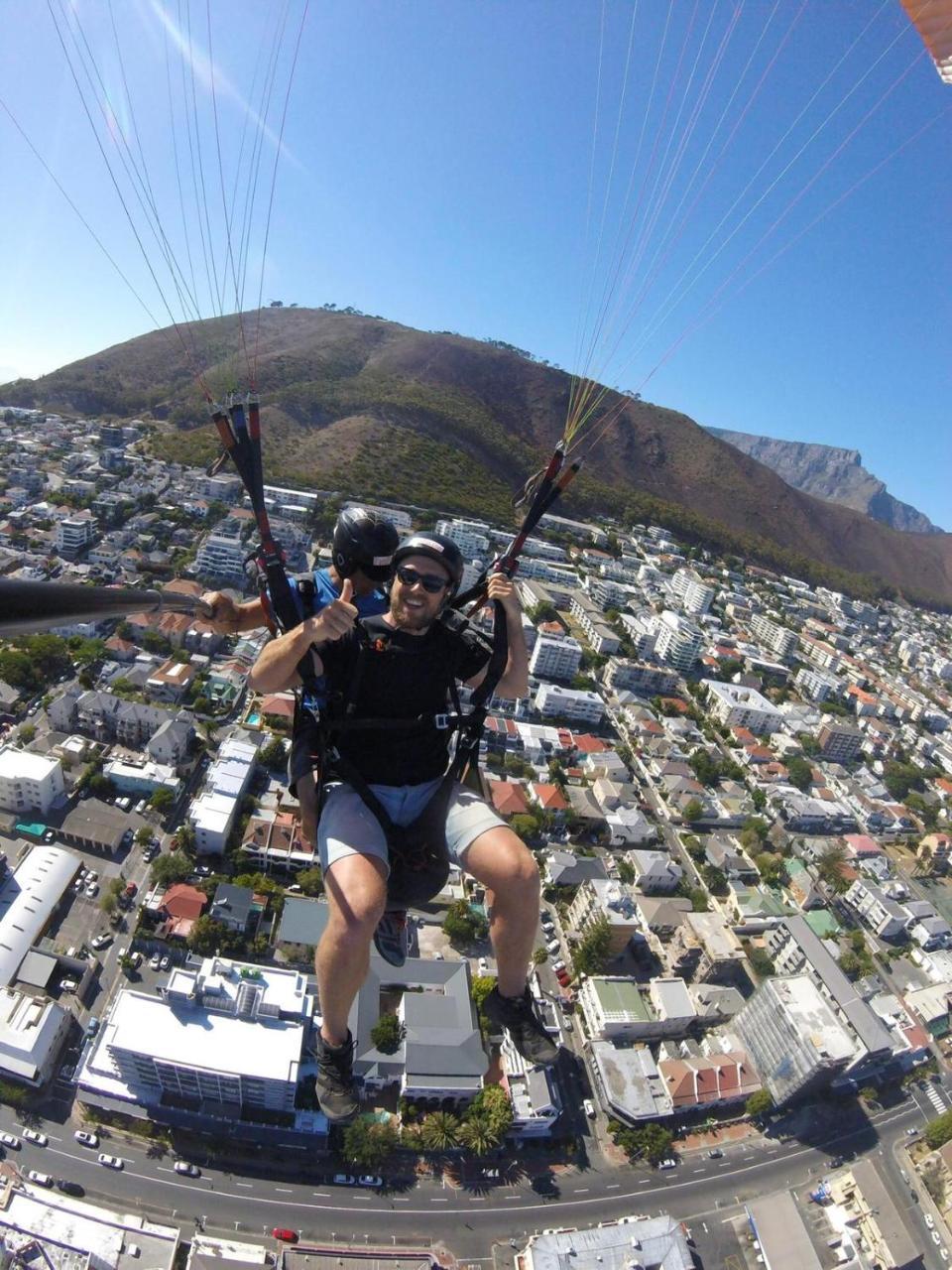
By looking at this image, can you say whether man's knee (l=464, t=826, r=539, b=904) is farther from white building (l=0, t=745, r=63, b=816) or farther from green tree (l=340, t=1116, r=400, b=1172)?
white building (l=0, t=745, r=63, b=816)

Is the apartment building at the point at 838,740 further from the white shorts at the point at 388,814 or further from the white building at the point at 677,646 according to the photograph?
the white shorts at the point at 388,814

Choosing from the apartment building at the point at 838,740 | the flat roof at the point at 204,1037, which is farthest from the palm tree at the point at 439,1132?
the apartment building at the point at 838,740

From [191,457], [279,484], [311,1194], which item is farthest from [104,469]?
[311,1194]

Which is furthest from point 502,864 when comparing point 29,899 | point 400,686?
point 29,899

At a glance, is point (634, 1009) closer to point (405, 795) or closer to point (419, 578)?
point (405, 795)

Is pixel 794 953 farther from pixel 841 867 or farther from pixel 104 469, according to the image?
pixel 104 469

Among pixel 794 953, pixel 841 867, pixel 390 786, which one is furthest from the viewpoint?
pixel 841 867

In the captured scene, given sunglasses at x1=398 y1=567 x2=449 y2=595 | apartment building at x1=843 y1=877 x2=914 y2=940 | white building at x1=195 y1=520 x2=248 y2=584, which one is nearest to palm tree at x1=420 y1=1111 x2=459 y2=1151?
sunglasses at x1=398 y1=567 x2=449 y2=595
